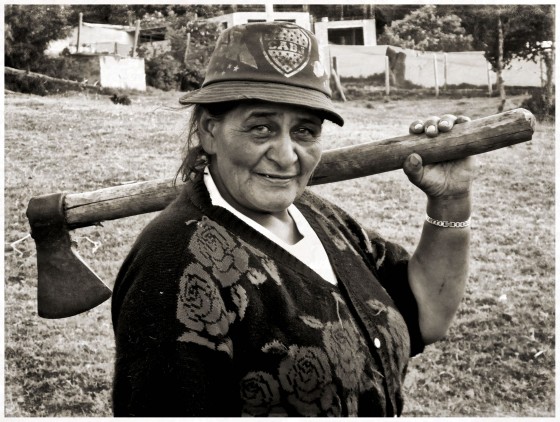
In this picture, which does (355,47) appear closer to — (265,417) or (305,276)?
(305,276)

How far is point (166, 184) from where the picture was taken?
6.79 feet

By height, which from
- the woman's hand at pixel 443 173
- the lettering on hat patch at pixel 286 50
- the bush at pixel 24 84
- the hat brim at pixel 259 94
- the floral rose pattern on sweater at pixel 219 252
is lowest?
the floral rose pattern on sweater at pixel 219 252

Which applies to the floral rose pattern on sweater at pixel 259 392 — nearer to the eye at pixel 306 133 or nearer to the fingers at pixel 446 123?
the eye at pixel 306 133

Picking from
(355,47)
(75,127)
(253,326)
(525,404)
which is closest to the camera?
(253,326)

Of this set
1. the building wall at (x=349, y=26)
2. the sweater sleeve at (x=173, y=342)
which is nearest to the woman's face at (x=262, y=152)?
the sweater sleeve at (x=173, y=342)

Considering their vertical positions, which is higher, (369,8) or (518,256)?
(369,8)

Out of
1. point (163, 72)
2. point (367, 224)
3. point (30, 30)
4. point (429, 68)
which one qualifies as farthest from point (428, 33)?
point (30, 30)

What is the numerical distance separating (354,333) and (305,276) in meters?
0.19

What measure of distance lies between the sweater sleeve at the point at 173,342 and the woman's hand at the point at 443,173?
82 centimetres

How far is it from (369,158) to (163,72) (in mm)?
3088

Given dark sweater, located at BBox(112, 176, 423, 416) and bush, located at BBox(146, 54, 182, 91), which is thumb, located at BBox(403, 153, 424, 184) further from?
bush, located at BBox(146, 54, 182, 91)

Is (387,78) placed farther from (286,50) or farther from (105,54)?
(286,50)

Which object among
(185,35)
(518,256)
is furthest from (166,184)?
(518,256)

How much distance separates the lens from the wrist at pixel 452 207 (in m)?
1.87
